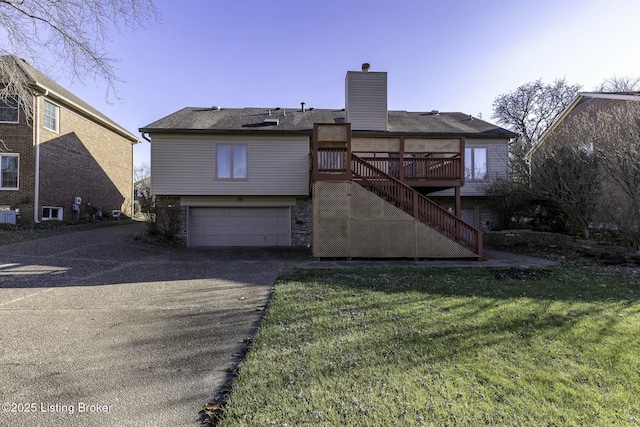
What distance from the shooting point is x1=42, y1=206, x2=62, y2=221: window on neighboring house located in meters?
14.4

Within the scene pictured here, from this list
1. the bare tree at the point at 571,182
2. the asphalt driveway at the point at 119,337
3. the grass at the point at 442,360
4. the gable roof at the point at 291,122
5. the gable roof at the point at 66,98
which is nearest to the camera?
the grass at the point at 442,360

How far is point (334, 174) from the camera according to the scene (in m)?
9.09

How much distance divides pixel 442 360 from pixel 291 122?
1194 cm

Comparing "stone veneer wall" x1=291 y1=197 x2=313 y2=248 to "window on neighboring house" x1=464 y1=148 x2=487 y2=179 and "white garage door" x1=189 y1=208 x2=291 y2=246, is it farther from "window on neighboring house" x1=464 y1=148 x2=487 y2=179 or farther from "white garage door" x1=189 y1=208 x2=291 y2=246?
"window on neighboring house" x1=464 y1=148 x2=487 y2=179

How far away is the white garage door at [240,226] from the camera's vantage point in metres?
12.9

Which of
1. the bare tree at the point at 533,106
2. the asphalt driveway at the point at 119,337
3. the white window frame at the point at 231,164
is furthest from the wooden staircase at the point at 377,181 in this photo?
the bare tree at the point at 533,106

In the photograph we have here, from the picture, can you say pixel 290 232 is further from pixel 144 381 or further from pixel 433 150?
pixel 144 381

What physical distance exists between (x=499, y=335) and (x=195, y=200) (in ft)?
38.4

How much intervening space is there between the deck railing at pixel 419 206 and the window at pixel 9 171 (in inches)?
594

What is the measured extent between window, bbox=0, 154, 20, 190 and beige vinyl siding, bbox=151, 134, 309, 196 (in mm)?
7054

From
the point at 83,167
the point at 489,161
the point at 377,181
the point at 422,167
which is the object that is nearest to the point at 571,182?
the point at 489,161

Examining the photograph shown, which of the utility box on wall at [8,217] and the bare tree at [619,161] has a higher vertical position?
the bare tree at [619,161]

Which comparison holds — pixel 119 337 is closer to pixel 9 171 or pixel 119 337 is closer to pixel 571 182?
pixel 571 182

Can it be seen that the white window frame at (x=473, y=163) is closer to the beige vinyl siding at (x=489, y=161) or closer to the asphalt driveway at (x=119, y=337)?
the beige vinyl siding at (x=489, y=161)
